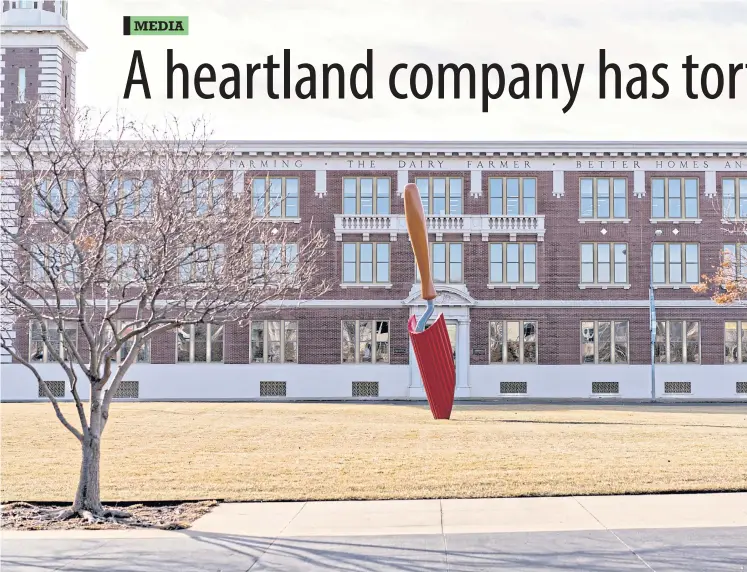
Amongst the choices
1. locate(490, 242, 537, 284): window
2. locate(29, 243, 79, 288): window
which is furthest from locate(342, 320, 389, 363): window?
locate(29, 243, 79, 288): window

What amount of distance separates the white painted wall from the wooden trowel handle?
1742cm

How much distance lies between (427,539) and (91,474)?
187 inches

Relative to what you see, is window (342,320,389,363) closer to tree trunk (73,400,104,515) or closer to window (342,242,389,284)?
window (342,242,389,284)

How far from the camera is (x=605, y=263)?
159 feet

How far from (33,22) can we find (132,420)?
1072 inches

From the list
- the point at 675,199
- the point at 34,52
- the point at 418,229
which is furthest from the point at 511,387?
the point at 34,52

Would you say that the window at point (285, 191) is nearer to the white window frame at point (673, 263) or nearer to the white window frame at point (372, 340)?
the white window frame at point (372, 340)

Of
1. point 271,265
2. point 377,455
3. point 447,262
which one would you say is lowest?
point 377,455

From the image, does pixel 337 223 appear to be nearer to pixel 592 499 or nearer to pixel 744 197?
pixel 744 197

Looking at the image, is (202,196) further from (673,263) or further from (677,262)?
(677,262)

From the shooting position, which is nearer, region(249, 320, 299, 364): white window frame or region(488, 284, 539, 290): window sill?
region(249, 320, 299, 364): white window frame

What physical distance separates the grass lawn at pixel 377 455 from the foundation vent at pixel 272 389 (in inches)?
612

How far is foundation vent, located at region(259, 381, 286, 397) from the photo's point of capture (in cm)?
4766

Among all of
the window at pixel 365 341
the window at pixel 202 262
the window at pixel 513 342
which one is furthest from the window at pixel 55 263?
the window at pixel 513 342
